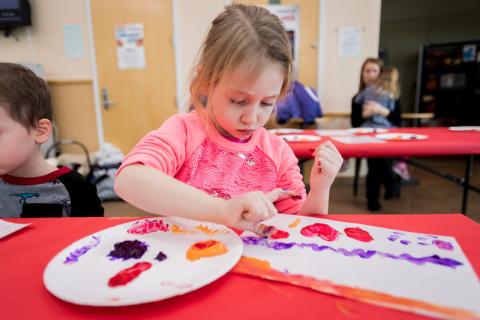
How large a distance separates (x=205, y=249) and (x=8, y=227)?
0.40m

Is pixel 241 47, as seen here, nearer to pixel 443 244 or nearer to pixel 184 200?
pixel 184 200

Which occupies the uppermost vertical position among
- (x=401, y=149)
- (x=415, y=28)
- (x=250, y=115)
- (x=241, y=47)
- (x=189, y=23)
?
(x=415, y=28)

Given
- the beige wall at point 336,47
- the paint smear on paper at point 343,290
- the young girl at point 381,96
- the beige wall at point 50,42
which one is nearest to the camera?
the paint smear on paper at point 343,290

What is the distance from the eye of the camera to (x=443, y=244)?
51 cm

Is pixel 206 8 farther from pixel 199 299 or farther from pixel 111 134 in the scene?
pixel 199 299

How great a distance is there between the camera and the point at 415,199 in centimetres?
295

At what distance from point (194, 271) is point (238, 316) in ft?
0.33

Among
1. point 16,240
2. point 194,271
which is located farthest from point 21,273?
point 194,271

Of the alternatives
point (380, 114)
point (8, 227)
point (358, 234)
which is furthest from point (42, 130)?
point (380, 114)

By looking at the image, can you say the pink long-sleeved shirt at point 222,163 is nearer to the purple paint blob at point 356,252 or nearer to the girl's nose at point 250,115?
the girl's nose at point 250,115

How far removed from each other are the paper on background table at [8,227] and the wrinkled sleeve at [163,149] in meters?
0.21

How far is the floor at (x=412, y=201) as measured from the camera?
2.64 meters

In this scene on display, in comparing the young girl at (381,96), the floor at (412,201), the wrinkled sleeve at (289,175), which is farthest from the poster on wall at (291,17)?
the wrinkled sleeve at (289,175)

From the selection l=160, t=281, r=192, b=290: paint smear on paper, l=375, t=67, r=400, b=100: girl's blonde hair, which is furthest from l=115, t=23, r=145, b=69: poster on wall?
l=160, t=281, r=192, b=290: paint smear on paper
